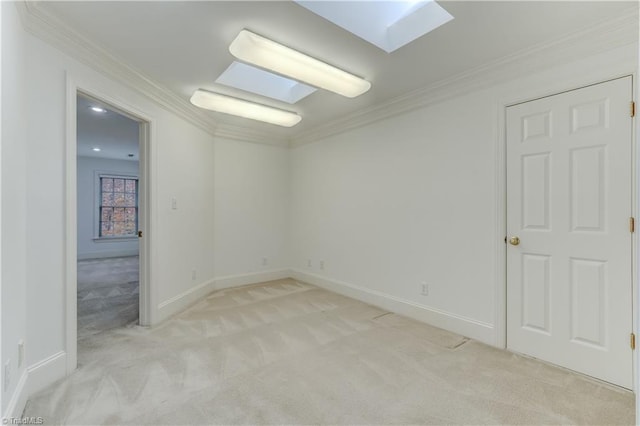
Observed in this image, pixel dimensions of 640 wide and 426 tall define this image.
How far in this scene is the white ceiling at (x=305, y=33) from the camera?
1.81 metres

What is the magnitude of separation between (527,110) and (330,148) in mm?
2404

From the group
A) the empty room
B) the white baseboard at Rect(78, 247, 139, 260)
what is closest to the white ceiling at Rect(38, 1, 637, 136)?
the empty room

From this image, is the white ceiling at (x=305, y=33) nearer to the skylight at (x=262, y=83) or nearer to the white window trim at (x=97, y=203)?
the skylight at (x=262, y=83)

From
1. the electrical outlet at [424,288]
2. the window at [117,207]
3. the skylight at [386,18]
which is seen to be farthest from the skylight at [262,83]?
the window at [117,207]

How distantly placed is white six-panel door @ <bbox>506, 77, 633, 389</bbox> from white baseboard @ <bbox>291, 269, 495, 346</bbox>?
24cm

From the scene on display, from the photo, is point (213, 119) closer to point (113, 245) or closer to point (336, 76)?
point (336, 76)

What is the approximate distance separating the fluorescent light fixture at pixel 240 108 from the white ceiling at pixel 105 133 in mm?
1150

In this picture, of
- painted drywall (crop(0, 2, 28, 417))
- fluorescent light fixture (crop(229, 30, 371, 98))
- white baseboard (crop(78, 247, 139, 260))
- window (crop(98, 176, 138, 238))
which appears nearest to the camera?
painted drywall (crop(0, 2, 28, 417))

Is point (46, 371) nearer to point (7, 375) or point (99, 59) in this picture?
point (7, 375)

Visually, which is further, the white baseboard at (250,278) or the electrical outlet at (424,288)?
the white baseboard at (250,278)

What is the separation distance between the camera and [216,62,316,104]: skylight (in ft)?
9.65

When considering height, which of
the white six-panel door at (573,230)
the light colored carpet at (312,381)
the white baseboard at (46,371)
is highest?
the white six-panel door at (573,230)

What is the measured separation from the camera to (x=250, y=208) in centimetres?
460

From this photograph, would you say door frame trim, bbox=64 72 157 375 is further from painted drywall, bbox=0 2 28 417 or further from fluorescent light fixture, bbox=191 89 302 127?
fluorescent light fixture, bbox=191 89 302 127
